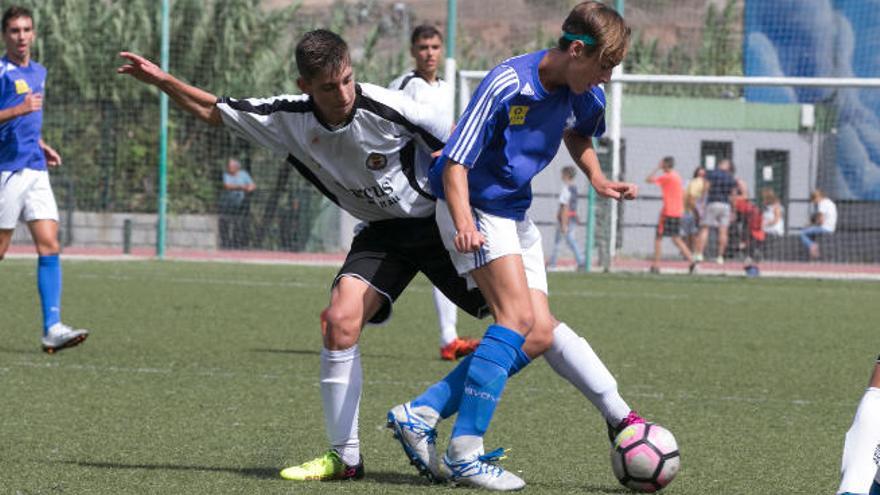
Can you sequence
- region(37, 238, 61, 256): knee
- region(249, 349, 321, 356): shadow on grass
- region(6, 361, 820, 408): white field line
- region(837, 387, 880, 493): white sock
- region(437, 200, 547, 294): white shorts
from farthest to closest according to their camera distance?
region(249, 349, 321, 356): shadow on grass < region(37, 238, 61, 256): knee < region(6, 361, 820, 408): white field line < region(437, 200, 547, 294): white shorts < region(837, 387, 880, 493): white sock

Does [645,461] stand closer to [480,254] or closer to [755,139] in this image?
[480,254]

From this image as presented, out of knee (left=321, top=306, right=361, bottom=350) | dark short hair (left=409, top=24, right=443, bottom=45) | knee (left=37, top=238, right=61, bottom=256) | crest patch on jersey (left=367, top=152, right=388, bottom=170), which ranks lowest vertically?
knee (left=37, top=238, right=61, bottom=256)

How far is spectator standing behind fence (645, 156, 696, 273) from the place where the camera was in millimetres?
22312

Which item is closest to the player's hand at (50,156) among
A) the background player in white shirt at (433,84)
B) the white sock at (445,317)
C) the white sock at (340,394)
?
the background player in white shirt at (433,84)

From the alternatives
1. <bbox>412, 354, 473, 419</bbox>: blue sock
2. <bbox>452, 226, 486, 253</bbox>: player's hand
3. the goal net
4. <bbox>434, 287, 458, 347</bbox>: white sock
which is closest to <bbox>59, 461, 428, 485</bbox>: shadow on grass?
<bbox>412, 354, 473, 419</bbox>: blue sock

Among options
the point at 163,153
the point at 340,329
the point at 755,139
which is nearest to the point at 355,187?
the point at 340,329

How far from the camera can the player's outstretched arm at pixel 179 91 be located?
5.41 meters

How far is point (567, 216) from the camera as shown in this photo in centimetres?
2253

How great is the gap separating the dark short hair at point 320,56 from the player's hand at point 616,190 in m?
1.02

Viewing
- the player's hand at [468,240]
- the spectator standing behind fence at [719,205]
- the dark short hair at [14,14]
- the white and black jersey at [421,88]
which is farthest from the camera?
the spectator standing behind fence at [719,205]

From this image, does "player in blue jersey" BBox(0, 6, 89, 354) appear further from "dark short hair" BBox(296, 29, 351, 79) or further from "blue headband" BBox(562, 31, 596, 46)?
"blue headband" BBox(562, 31, 596, 46)

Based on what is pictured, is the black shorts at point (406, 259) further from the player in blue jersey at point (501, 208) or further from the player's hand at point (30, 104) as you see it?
the player's hand at point (30, 104)

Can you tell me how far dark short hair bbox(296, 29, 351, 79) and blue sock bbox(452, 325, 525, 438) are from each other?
40.6 inches

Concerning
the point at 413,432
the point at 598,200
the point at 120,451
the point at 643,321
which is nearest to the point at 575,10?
the point at 413,432
